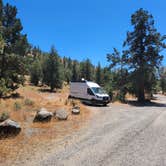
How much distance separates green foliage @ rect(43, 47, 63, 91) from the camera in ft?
159

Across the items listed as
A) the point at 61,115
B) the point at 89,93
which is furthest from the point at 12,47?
the point at 61,115

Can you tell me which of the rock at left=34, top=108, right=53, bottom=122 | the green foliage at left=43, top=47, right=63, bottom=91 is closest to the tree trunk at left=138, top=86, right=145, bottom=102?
the rock at left=34, top=108, right=53, bottom=122

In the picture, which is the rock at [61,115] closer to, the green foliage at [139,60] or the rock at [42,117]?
the rock at [42,117]

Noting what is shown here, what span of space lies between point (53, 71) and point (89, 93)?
86.9 ft

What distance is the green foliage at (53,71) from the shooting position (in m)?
48.4

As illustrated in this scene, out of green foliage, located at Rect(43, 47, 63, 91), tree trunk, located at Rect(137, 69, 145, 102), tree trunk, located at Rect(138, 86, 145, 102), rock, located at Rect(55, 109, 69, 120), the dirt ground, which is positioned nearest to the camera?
the dirt ground

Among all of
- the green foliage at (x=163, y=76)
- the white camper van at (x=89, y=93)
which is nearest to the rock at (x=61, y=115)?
the white camper van at (x=89, y=93)

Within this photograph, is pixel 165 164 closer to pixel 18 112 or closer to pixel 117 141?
pixel 117 141

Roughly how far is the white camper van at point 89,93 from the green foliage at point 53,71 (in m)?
22.8

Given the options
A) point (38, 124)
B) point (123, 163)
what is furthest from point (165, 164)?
point (38, 124)

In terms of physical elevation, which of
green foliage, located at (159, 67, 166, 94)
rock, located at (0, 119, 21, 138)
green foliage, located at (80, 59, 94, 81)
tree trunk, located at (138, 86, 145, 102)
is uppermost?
green foliage, located at (80, 59, 94, 81)

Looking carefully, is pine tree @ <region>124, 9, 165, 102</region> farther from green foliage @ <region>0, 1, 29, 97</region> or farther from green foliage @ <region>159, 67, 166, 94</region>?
green foliage @ <region>0, 1, 29, 97</region>

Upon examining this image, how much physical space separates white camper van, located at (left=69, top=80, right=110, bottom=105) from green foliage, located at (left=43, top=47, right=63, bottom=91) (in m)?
22.8

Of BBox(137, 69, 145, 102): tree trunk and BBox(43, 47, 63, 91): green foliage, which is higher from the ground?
BBox(43, 47, 63, 91): green foliage
